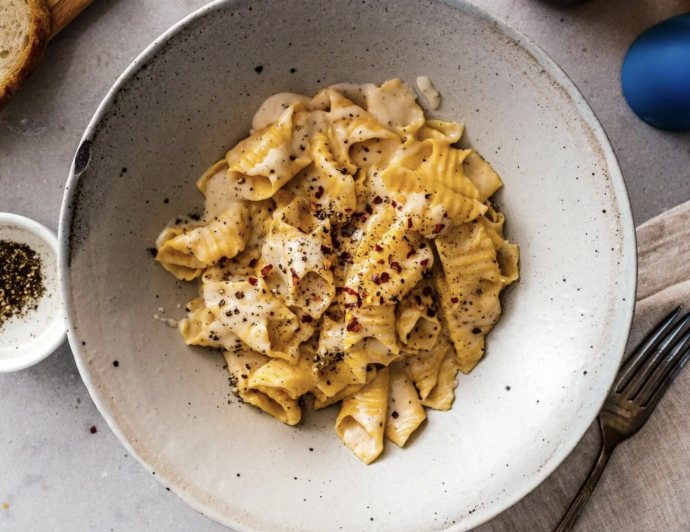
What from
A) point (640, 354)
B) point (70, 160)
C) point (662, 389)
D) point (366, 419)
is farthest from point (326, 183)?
point (662, 389)

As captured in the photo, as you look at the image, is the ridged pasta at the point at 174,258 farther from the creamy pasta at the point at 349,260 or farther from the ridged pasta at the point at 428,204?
the ridged pasta at the point at 428,204

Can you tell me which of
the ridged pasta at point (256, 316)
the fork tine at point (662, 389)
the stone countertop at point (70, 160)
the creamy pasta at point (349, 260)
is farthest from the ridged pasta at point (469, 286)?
the stone countertop at point (70, 160)

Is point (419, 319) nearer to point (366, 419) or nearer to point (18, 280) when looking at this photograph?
point (366, 419)

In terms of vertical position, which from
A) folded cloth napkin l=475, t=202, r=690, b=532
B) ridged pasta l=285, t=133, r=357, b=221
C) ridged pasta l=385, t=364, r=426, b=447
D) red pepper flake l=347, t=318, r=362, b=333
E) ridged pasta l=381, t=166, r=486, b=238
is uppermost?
ridged pasta l=285, t=133, r=357, b=221

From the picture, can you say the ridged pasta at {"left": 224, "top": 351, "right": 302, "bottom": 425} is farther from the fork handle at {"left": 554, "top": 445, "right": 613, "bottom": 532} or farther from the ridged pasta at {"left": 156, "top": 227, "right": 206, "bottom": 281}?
the fork handle at {"left": 554, "top": 445, "right": 613, "bottom": 532}

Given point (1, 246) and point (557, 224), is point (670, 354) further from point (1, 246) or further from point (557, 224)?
point (1, 246)

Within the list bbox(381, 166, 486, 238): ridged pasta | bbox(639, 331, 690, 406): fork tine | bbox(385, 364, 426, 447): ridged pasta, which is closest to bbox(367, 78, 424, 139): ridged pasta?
bbox(381, 166, 486, 238): ridged pasta
